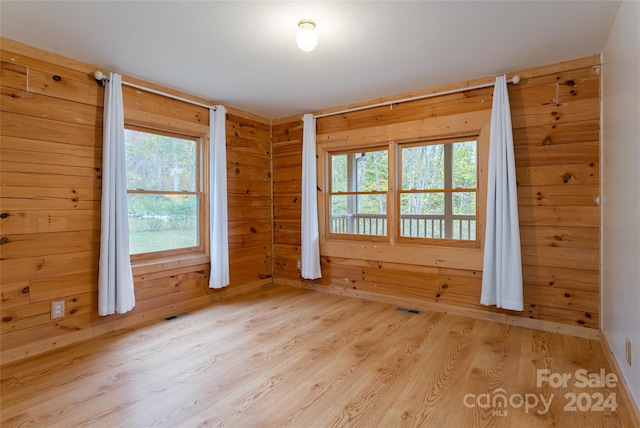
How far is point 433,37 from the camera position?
2.46 meters

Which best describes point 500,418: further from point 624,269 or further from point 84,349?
point 84,349

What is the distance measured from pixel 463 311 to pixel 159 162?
3506 millimetres

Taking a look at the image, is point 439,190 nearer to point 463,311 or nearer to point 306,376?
point 463,311

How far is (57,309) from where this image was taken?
8.75 feet

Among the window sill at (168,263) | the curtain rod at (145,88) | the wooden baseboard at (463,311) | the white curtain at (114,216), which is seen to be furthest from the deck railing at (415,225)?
the white curtain at (114,216)

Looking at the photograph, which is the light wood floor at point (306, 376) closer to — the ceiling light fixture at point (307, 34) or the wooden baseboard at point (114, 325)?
the wooden baseboard at point (114, 325)

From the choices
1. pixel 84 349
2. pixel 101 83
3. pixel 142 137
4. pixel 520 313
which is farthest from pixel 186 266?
pixel 520 313

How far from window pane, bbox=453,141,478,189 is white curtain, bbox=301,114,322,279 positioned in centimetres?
167

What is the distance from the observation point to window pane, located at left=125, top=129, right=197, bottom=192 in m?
3.22

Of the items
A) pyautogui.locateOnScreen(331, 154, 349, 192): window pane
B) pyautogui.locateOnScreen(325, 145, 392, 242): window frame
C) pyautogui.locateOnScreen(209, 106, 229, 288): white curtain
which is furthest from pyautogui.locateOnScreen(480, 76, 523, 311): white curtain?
pyautogui.locateOnScreen(209, 106, 229, 288): white curtain

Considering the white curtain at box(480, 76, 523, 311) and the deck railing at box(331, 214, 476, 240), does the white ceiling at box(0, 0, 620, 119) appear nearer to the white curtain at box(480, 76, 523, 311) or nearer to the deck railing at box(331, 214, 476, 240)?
the white curtain at box(480, 76, 523, 311)

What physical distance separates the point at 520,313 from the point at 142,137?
402 cm

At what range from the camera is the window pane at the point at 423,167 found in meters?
3.61

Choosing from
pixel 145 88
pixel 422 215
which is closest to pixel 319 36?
pixel 145 88
